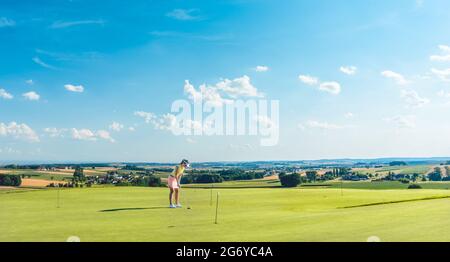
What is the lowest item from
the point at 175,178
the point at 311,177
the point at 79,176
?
the point at 311,177

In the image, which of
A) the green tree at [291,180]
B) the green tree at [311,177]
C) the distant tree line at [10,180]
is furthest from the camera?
the green tree at [311,177]

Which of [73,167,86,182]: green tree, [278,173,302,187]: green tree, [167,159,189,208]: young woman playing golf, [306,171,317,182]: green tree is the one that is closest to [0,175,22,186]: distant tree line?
[73,167,86,182]: green tree

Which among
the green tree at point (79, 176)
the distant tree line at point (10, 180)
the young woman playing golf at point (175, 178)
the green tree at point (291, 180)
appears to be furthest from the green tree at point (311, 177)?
the young woman playing golf at point (175, 178)

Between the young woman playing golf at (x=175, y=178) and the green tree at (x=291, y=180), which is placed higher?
the young woman playing golf at (x=175, y=178)

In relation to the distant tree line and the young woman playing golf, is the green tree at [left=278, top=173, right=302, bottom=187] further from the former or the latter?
the young woman playing golf

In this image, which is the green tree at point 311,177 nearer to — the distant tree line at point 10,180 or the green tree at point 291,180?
the green tree at point 291,180

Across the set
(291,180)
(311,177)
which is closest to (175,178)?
(291,180)

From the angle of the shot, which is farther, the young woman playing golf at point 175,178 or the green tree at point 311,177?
the green tree at point 311,177

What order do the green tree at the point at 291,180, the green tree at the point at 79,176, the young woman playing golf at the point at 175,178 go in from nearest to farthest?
the young woman playing golf at the point at 175,178 < the green tree at the point at 79,176 < the green tree at the point at 291,180

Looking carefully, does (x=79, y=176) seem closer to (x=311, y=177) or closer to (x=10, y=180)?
(x=10, y=180)
